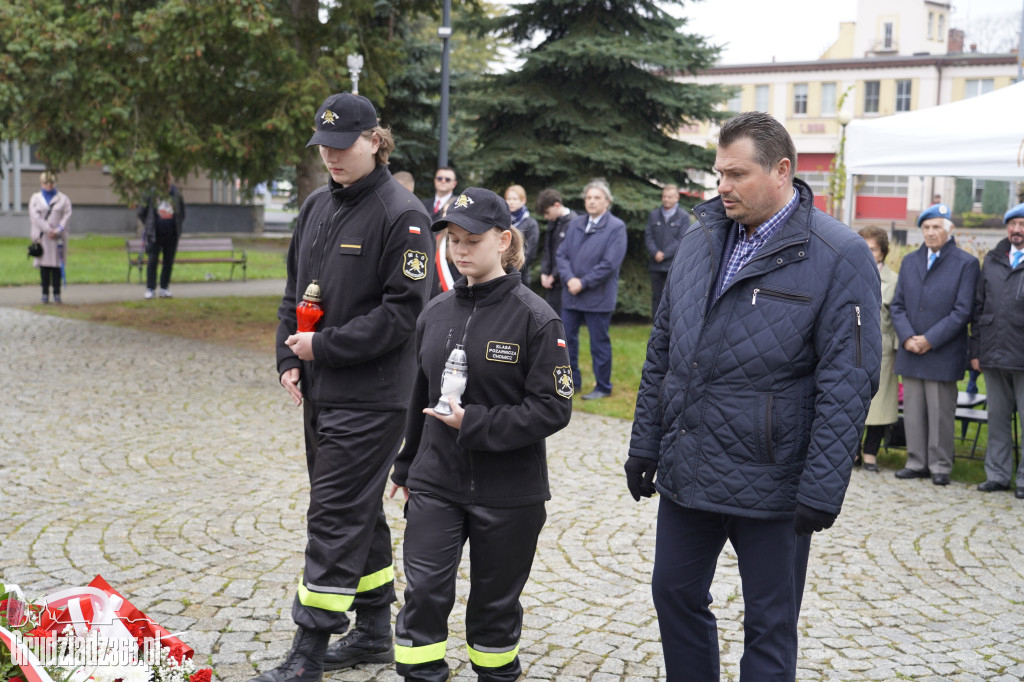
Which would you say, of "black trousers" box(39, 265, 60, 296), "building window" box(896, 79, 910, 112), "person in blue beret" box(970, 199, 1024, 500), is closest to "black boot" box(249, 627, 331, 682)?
"person in blue beret" box(970, 199, 1024, 500)

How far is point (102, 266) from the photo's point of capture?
2439 centimetres

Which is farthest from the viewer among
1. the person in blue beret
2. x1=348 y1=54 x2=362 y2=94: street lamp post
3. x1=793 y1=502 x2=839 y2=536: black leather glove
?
x1=348 y1=54 x2=362 y2=94: street lamp post

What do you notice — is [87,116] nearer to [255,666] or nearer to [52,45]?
[52,45]

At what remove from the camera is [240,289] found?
68.7ft

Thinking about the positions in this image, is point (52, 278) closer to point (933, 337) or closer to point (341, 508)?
point (933, 337)

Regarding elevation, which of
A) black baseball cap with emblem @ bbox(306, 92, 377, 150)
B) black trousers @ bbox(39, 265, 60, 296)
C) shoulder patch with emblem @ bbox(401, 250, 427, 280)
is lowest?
black trousers @ bbox(39, 265, 60, 296)

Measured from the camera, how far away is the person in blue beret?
25.8 feet

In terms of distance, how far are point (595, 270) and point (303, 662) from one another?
7.14 m

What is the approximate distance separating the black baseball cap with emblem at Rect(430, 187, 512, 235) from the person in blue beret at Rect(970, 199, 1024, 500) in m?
5.53

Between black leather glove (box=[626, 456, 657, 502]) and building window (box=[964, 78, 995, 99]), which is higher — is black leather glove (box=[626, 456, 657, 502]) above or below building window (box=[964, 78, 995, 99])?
below

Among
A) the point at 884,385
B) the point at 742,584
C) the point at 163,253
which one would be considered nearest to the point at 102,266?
the point at 163,253

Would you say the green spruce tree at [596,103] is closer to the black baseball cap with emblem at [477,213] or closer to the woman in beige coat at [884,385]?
the woman in beige coat at [884,385]

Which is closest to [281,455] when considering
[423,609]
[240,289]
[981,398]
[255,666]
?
[255,666]

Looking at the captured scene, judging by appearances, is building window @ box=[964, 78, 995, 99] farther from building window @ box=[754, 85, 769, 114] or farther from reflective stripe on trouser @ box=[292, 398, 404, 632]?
reflective stripe on trouser @ box=[292, 398, 404, 632]
